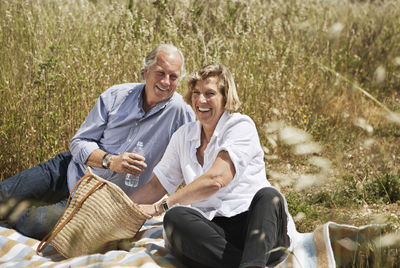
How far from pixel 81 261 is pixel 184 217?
643 millimetres

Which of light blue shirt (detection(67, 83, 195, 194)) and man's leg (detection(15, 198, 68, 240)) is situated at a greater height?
light blue shirt (detection(67, 83, 195, 194))

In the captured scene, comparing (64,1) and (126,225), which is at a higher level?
(64,1)

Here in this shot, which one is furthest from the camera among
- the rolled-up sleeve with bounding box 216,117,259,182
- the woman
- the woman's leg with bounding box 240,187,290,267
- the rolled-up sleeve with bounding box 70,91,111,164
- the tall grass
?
the tall grass

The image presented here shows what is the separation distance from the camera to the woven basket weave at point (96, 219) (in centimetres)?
272

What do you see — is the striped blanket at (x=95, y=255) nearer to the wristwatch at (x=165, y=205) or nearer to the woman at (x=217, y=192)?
the woman at (x=217, y=192)

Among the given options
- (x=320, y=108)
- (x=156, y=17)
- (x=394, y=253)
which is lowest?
(x=320, y=108)

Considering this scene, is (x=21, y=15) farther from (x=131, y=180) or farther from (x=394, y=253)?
(x=394, y=253)

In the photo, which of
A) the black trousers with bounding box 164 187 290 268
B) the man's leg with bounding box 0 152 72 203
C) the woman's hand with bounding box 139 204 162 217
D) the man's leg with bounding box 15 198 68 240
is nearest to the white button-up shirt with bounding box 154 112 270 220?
the black trousers with bounding box 164 187 290 268

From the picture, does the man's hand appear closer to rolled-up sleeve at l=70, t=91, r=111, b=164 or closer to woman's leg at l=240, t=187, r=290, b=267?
rolled-up sleeve at l=70, t=91, r=111, b=164

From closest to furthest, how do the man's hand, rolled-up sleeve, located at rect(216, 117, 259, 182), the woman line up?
the woman
rolled-up sleeve, located at rect(216, 117, 259, 182)
the man's hand

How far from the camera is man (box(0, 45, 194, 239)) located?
326 centimetres

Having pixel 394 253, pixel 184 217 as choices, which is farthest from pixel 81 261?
pixel 394 253

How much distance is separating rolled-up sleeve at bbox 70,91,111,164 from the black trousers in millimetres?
922

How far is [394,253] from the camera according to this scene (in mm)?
2445
